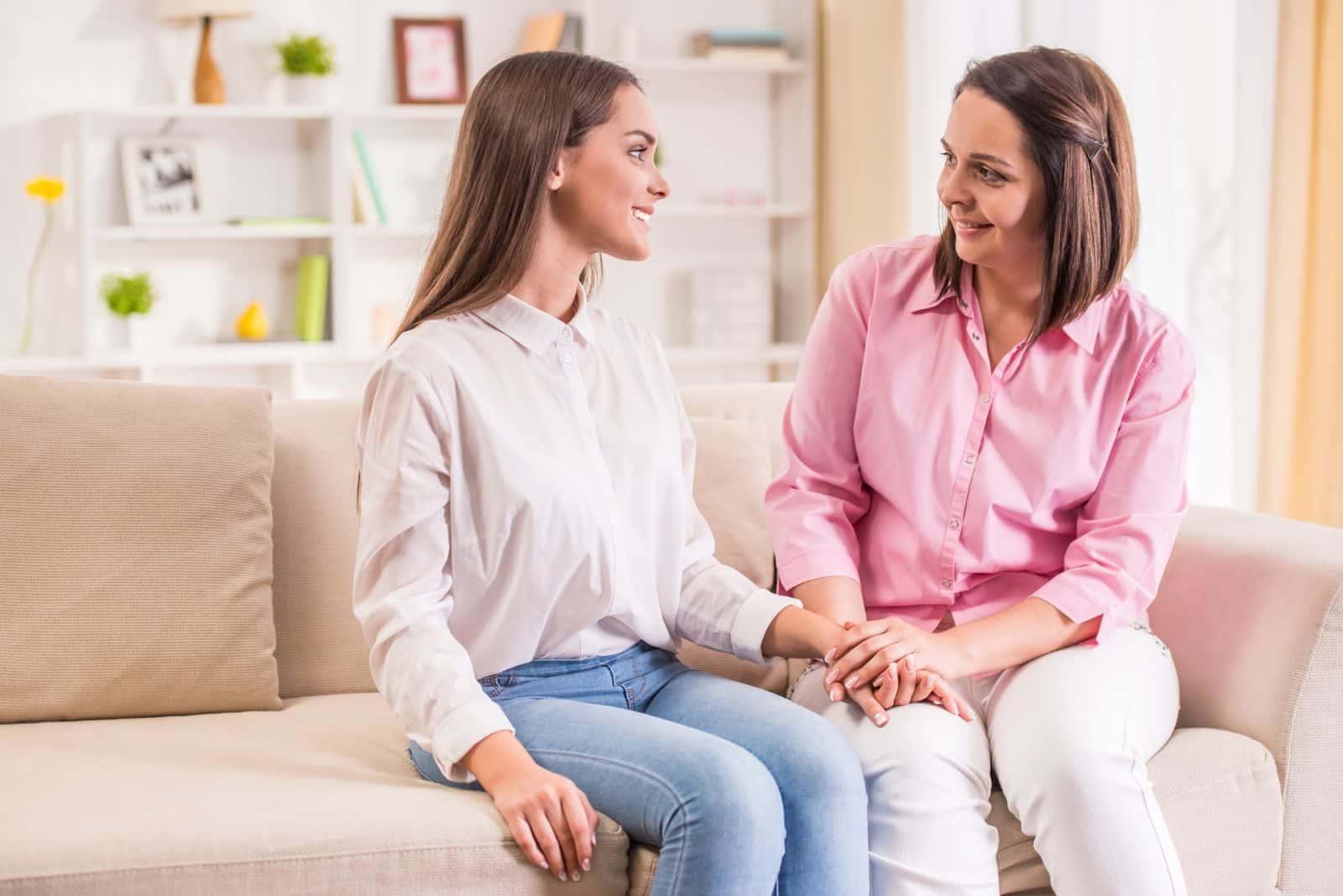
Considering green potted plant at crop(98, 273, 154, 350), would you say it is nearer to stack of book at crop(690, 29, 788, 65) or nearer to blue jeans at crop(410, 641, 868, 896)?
stack of book at crop(690, 29, 788, 65)

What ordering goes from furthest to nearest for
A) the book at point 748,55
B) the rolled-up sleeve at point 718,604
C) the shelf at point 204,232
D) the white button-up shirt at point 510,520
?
the book at point 748,55 < the shelf at point 204,232 < the rolled-up sleeve at point 718,604 < the white button-up shirt at point 510,520

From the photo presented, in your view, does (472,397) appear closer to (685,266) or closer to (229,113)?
(229,113)

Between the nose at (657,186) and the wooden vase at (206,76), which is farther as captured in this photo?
the wooden vase at (206,76)

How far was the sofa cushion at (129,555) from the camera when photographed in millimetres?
1702

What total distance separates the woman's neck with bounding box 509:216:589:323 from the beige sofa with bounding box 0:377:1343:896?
1.51 feet

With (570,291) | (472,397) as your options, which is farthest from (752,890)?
(570,291)

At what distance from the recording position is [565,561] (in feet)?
4.70

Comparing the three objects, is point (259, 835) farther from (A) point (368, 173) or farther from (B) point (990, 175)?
(A) point (368, 173)

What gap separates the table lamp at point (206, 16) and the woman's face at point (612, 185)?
2761mm

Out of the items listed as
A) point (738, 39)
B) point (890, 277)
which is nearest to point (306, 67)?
point (738, 39)

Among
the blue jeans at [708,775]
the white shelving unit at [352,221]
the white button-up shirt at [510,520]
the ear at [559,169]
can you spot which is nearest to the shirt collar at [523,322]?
the white button-up shirt at [510,520]

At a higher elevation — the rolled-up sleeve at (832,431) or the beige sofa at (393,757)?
the rolled-up sleeve at (832,431)

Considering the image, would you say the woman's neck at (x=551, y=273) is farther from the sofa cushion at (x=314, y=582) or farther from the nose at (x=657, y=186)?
the sofa cushion at (x=314, y=582)

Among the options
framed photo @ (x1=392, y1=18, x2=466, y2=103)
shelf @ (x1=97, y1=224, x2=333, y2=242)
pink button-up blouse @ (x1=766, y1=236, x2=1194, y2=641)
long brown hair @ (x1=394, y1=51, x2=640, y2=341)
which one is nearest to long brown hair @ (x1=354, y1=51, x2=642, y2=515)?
long brown hair @ (x1=394, y1=51, x2=640, y2=341)
